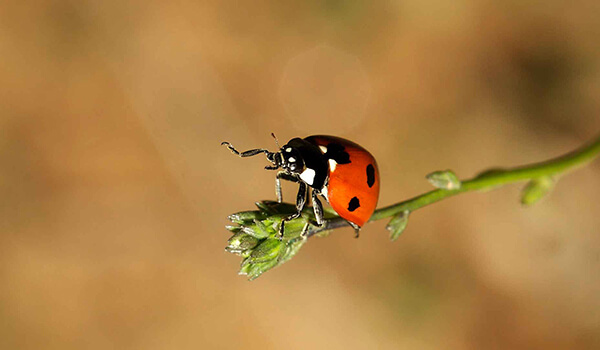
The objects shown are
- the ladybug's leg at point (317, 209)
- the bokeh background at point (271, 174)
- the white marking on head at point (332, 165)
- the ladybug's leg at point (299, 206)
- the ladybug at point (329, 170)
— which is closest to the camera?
the ladybug's leg at point (299, 206)

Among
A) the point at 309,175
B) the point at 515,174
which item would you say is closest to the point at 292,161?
the point at 309,175

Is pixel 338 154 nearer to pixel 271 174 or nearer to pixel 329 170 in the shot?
pixel 329 170

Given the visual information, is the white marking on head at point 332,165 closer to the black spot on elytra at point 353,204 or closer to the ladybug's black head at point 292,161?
the ladybug's black head at point 292,161

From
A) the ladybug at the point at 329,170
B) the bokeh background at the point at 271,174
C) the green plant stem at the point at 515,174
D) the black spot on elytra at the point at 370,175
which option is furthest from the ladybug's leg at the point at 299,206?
the bokeh background at the point at 271,174

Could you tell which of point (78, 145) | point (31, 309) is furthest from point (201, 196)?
point (31, 309)

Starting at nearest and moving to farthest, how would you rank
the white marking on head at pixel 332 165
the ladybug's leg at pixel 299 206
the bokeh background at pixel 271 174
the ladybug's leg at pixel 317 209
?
the ladybug's leg at pixel 299 206, the ladybug's leg at pixel 317 209, the white marking on head at pixel 332 165, the bokeh background at pixel 271 174

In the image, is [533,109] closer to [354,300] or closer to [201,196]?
[354,300]
